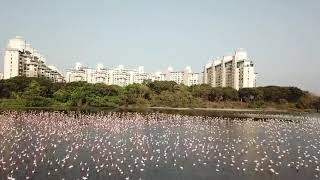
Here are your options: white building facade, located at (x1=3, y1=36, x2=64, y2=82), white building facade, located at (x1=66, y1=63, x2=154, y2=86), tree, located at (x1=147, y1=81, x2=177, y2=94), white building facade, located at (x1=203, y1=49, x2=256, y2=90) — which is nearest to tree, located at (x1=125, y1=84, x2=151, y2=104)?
tree, located at (x1=147, y1=81, x2=177, y2=94)

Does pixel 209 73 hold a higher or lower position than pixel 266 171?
higher

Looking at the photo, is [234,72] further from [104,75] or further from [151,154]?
[151,154]

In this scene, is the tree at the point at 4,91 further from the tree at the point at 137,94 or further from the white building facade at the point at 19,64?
the white building facade at the point at 19,64

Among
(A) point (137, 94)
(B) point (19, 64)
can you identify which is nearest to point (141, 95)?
(A) point (137, 94)

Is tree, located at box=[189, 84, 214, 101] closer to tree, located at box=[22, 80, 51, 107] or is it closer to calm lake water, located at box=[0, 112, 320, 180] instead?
tree, located at box=[22, 80, 51, 107]

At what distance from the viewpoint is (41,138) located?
2566cm

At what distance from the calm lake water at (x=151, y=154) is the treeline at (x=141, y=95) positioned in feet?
150

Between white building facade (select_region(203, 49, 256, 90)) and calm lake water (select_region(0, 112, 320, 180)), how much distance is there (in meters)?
104

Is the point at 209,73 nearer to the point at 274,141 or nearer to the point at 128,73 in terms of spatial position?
the point at 128,73

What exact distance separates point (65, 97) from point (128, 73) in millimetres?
107188

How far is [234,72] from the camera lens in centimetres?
14212

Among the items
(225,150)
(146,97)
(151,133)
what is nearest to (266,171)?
(225,150)

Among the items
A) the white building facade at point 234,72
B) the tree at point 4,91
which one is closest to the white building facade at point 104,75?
the white building facade at point 234,72

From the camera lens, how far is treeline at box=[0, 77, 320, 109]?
81.6 m
